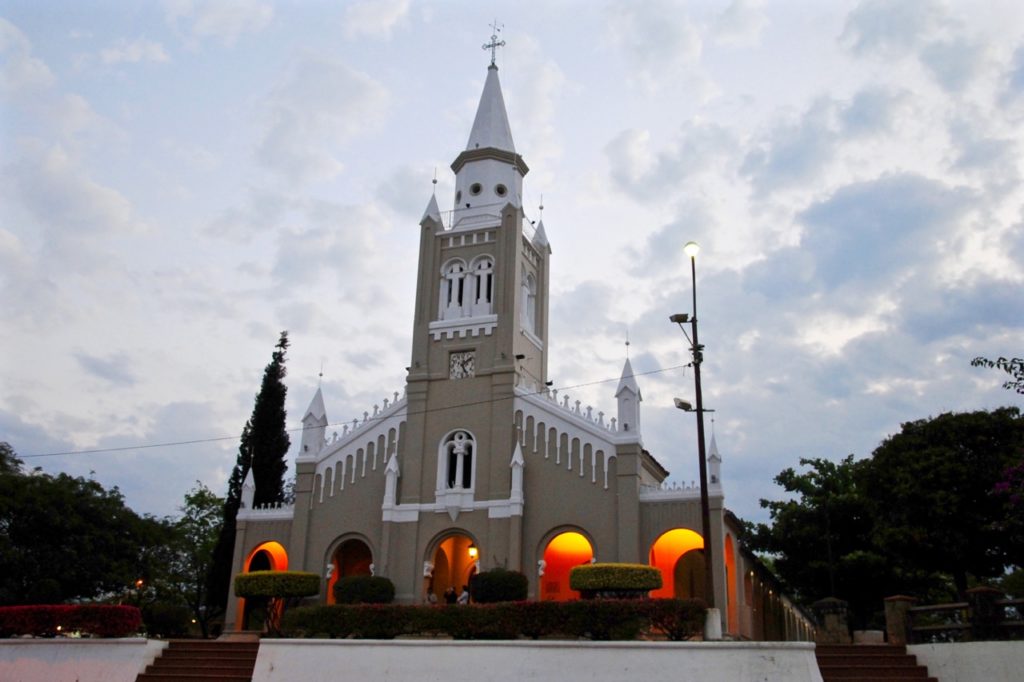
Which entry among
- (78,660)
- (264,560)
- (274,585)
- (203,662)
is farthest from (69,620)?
(264,560)

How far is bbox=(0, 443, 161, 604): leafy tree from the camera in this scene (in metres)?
33.8

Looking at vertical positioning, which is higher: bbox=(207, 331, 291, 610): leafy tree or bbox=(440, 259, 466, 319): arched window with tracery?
bbox=(440, 259, 466, 319): arched window with tracery

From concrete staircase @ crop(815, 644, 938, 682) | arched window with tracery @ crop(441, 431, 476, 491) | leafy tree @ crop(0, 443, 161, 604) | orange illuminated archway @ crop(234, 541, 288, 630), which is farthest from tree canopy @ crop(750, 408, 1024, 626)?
leafy tree @ crop(0, 443, 161, 604)

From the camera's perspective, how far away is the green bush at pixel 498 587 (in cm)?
2816

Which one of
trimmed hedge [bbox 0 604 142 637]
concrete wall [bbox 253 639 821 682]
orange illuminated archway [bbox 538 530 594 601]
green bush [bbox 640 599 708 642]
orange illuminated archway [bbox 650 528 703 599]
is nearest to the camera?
concrete wall [bbox 253 639 821 682]

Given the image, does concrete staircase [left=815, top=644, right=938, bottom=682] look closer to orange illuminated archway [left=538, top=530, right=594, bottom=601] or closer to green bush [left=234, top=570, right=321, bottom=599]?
orange illuminated archway [left=538, top=530, right=594, bottom=601]

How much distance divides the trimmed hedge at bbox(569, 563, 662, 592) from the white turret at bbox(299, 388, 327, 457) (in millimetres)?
13118

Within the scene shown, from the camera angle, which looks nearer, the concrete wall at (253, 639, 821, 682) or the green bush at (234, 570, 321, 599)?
the concrete wall at (253, 639, 821, 682)

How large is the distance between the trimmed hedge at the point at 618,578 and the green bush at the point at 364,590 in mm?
7258

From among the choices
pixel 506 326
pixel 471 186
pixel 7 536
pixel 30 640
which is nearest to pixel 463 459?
pixel 506 326

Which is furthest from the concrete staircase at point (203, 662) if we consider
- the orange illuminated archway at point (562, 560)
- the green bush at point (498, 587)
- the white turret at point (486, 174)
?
the white turret at point (486, 174)

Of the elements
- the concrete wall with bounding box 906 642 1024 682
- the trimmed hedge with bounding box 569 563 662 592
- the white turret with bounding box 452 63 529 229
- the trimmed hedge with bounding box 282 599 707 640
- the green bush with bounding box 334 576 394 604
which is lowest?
the concrete wall with bounding box 906 642 1024 682

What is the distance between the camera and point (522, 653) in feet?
69.1

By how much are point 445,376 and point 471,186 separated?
346 inches
